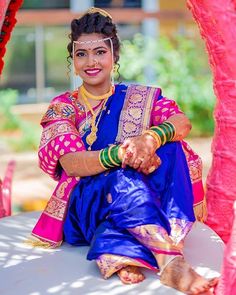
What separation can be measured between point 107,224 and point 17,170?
4736mm

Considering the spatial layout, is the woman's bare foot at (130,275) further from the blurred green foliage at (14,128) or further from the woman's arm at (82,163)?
the blurred green foliage at (14,128)

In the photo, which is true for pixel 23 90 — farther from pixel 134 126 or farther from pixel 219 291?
pixel 219 291

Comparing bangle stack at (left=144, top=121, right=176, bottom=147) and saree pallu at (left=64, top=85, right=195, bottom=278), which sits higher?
bangle stack at (left=144, top=121, right=176, bottom=147)

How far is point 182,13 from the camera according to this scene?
25.2 ft

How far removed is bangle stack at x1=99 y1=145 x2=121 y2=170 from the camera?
206 centimetres

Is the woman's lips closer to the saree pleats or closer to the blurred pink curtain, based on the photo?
the saree pleats

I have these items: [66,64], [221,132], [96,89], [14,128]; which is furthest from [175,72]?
[96,89]

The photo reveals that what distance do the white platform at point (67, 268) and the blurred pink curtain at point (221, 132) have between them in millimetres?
176

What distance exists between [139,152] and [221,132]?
1.97 feet

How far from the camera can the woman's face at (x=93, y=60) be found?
7.27 ft

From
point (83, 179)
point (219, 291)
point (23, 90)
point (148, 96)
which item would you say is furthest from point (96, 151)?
point (23, 90)

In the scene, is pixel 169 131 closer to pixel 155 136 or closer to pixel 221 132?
pixel 155 136

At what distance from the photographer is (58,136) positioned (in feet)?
7.13

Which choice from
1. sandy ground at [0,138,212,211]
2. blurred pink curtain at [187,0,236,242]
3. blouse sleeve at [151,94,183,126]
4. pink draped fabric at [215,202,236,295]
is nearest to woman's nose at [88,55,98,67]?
blouse sleeve at [151,94,183,126]
